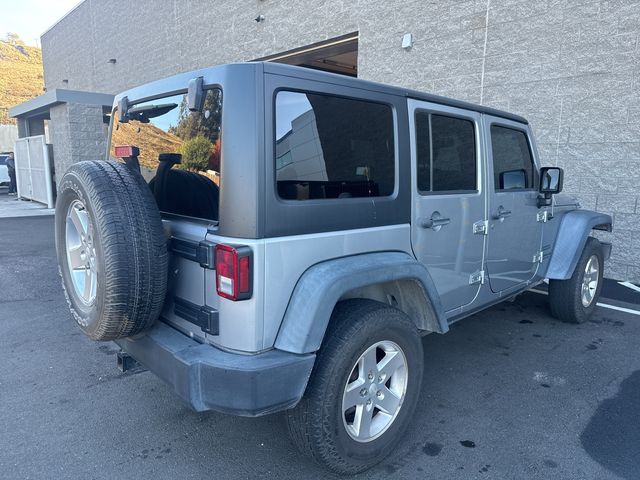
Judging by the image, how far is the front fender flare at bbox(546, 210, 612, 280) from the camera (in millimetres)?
4453

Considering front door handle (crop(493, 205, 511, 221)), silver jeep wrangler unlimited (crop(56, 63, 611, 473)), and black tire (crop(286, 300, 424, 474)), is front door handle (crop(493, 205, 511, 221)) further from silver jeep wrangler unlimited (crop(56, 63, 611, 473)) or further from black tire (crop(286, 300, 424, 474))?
black tire (crop(286, 300, 424, 474))

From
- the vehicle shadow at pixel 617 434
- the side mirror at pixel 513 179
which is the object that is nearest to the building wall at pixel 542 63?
the side mirror at pixel 513 179

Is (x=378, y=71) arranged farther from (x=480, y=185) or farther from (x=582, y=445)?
(x=582, y=445)

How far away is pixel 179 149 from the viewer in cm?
252

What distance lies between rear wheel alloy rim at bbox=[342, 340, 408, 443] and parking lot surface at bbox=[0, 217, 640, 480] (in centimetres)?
24

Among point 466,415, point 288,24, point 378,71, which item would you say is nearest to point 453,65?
point 378,71

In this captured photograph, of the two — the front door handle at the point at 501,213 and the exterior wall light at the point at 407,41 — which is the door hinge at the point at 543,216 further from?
the exterior wall light at the point at 407,41

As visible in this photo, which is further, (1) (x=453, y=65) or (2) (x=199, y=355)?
(1) (x=453, y=65)

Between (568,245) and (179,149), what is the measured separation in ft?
12.2

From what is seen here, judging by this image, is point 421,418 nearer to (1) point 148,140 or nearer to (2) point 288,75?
(2) point 288,75

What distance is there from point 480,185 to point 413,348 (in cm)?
140

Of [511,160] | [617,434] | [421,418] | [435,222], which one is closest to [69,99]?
[511,160]

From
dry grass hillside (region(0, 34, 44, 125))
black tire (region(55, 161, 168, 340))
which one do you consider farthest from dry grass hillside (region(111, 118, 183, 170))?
dry grass hillside (region(0, 34, 44, 125))

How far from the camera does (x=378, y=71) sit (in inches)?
344
